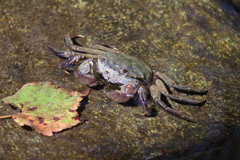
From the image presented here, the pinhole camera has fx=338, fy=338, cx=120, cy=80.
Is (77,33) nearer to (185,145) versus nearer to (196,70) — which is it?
(196,70)

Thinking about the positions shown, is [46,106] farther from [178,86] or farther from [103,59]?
[178,86]

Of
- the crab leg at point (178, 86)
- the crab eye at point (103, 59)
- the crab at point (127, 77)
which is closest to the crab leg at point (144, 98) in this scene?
the crab at point (127, 77)

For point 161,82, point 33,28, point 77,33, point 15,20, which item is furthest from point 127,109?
point 15,20

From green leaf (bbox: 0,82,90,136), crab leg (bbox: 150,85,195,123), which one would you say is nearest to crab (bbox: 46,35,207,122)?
crab leg (bbox: 150,85,195,123)

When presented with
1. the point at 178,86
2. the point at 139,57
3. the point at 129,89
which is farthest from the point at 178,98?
the point at 139,57

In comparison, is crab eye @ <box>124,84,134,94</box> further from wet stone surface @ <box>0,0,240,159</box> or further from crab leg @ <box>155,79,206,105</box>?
crab leg @ <box>155,79,206,105</box>
